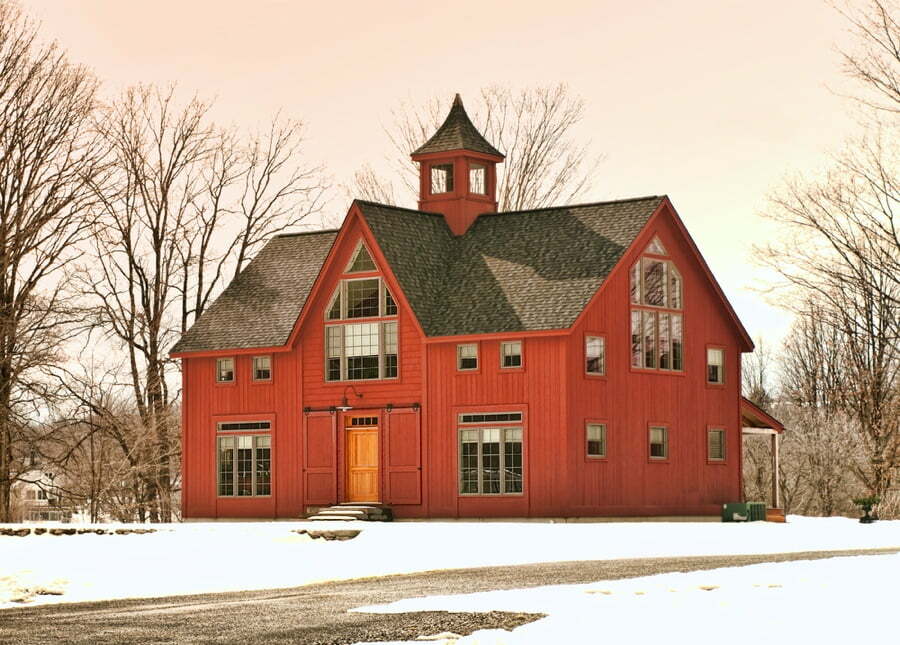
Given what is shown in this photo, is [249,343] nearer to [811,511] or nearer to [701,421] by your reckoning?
[701,421]

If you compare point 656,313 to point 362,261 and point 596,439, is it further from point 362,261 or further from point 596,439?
point 362,261

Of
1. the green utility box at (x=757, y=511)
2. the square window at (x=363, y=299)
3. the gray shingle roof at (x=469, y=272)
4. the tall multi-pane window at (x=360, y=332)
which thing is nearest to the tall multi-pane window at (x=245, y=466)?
the gray shingle roof at (x=469, y=272)

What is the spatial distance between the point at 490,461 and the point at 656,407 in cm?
480

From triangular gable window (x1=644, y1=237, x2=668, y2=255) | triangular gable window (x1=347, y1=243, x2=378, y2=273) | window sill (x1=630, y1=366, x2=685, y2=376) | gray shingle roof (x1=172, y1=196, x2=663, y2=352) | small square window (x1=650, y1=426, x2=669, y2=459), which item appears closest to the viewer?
gray shingle roof (x1=172, y1=196, x2=663, y2=352)

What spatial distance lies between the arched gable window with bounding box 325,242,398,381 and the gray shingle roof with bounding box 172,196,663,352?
2.78 ft

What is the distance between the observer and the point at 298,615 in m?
17.0

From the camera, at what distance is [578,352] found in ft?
131

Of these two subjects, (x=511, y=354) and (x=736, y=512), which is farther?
(x=736, y=512)

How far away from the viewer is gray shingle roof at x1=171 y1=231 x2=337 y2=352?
148ft

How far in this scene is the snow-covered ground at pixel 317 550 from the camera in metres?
24.9

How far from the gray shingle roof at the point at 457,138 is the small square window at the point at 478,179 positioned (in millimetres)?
648

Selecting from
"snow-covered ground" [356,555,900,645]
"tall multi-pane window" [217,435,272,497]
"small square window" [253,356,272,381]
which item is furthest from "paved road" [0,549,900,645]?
"small square window" [253,356,272,381]

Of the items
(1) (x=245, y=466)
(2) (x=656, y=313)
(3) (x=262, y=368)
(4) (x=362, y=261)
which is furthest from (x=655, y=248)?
(1) (x=245, y=466)

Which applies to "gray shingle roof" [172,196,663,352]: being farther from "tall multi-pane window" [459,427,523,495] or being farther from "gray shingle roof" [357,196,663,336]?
"tall multi-pane window" [459,427,523,495]
